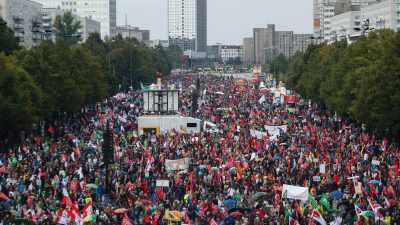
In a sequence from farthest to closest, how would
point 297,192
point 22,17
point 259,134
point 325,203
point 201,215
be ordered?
point 22,17, point 259,134, point 297,192, point 325,203, point 201,215

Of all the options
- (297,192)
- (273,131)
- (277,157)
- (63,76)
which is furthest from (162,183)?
(63,76)

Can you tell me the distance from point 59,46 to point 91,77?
787 centimetres

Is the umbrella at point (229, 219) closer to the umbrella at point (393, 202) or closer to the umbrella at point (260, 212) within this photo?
the umbrella at point (260, 212)

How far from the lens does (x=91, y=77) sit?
315 ft

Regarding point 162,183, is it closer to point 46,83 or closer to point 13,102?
point 13,102

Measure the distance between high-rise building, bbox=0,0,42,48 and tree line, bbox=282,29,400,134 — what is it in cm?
5689

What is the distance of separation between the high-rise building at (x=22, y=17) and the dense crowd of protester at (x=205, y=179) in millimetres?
85553

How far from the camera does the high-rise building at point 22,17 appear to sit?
148 m

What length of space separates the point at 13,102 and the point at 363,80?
69.5 ft

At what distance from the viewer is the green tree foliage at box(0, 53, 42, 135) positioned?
57.8 metres

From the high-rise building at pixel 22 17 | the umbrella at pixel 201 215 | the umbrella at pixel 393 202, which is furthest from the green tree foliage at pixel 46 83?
the umbrella at pixel 393 202

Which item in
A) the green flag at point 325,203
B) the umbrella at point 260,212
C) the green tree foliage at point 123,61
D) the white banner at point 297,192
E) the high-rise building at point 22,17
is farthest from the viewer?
the high-rise building at point 22,17

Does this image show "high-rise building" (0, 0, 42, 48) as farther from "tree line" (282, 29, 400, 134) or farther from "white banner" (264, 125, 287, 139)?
"white banner" (264, 125, 287, 139)

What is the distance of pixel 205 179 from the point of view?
3875 cm
